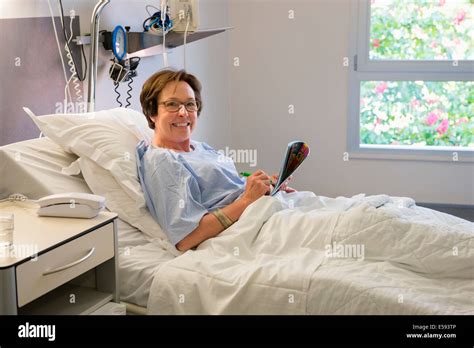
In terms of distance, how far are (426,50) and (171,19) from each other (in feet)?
5.90

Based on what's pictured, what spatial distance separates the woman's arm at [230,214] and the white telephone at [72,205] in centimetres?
34

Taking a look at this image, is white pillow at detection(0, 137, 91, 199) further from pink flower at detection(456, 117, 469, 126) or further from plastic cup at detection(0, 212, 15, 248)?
pink flower at detection(456, 117, 469, 126)

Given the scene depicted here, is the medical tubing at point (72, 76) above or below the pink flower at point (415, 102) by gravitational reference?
above

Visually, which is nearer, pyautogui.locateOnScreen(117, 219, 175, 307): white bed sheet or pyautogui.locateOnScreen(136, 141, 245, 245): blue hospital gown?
pyautogui.locateOnScreen(117, 219, 175, 307): white bed sheet

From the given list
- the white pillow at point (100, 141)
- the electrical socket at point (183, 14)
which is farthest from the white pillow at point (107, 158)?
the electrical socket at point (183, 14)

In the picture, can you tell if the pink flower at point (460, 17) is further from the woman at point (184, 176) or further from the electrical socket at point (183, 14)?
the woman at point (184, 176)

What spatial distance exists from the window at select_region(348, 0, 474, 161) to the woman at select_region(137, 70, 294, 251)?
1.86 metres

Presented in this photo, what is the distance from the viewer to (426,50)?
12.6ft

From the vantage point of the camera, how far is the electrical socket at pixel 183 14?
9.18 ft

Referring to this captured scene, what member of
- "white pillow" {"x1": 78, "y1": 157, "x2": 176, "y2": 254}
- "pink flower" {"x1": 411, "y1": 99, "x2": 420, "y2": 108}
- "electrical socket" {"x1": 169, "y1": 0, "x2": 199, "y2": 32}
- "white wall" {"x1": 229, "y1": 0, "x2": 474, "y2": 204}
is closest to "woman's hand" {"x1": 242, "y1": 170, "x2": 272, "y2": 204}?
"white pillow" {"x1": 78, "y1": 157, "x2": 176, "y2": 254}

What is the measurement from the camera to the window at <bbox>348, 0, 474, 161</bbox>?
3812 mm

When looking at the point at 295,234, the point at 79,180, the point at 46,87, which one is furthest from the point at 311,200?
the point at 46,87

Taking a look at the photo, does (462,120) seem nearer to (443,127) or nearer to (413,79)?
(443,127)

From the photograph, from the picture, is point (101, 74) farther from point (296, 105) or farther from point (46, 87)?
point (296, 105)
